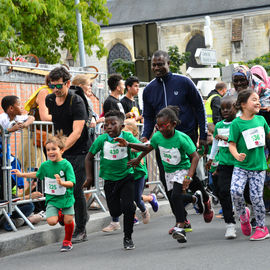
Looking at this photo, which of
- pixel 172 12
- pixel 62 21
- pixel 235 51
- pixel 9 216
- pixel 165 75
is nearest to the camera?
pixel 165 75

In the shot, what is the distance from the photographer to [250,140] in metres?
6.82

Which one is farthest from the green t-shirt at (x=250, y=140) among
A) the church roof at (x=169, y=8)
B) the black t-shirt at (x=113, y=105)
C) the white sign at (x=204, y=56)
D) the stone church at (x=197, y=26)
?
the church roof at (x=169, y=8)

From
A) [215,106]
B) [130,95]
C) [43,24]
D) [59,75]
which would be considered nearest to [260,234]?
[59,75]

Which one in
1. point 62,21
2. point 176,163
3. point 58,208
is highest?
point 62,21

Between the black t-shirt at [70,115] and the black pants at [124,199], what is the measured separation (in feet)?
2.10

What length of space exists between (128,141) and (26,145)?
6.66 ft

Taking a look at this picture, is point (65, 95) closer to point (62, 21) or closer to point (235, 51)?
point (62, 21)

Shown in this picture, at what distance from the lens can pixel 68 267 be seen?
5.95m

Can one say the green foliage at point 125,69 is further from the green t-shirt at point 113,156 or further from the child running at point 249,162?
the child running at point 249,162

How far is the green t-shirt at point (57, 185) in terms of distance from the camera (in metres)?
7.00

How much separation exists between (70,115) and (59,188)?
920mm

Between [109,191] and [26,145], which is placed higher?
[26,145]

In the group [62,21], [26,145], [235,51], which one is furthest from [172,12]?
[26,145]

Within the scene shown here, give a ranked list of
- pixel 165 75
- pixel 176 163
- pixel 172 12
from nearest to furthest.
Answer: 1. pixel 176 163
2. pixel 165 75
3. pixel 172 12
